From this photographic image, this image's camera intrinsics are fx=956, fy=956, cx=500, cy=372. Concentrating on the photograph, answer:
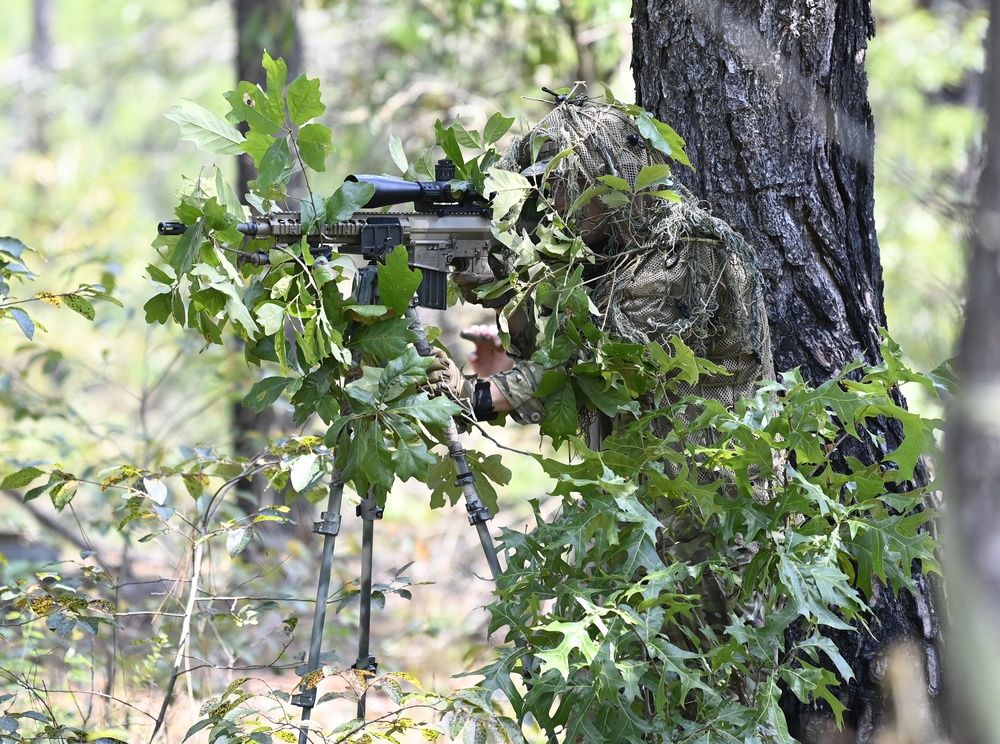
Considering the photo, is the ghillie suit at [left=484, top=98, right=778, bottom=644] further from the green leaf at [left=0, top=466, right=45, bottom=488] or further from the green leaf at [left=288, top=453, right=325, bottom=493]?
the green leaf at [left=0, top=466, right=45, bottom=488]

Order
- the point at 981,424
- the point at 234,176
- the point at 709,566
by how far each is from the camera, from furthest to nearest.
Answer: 1. the point at 234,176
2. the point at 709,566
3. the point at 981,424

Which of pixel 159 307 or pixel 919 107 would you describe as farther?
pixel 919 107

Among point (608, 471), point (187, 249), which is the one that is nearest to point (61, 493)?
point (187, 249)

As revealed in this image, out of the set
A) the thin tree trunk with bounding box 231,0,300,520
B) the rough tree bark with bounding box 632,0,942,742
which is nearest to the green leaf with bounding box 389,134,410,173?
the rough tree bark with bounding box 632,0,942,742

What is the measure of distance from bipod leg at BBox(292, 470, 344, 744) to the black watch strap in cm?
36

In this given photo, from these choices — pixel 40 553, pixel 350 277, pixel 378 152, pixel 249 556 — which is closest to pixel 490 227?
pixel 350 277

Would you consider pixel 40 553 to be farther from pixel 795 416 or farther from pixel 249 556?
pixel 795 416

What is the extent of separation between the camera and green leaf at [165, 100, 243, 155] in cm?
205

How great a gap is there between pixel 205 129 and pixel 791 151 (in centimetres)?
153

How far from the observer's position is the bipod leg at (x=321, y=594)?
6.73 ft

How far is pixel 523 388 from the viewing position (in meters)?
2.35

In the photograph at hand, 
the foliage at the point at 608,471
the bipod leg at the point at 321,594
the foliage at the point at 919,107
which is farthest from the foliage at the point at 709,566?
the foliage at the point at 919,107

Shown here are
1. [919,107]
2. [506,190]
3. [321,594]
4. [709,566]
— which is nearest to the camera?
[709,566]

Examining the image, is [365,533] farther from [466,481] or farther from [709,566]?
[709,566]
